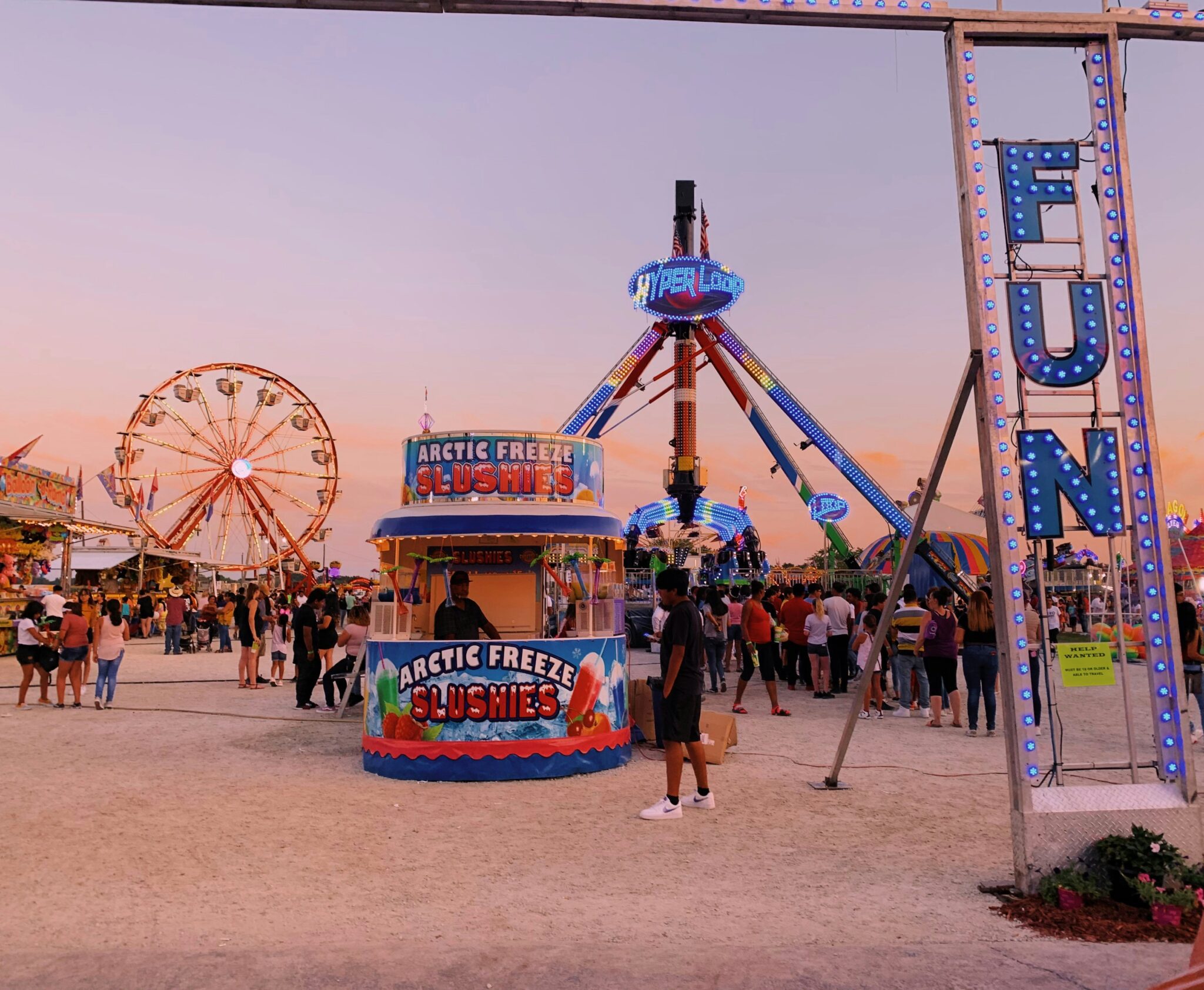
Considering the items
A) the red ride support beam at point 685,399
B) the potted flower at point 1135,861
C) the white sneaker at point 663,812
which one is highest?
the red ride support beam at point 685,399

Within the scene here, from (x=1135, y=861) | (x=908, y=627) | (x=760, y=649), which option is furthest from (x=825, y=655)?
(x=1135, y=861)

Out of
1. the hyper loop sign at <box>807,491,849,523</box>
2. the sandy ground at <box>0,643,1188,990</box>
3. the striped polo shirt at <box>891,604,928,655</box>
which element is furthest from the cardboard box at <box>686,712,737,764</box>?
the hyper loop sign at <box>807,491,849,523</box>

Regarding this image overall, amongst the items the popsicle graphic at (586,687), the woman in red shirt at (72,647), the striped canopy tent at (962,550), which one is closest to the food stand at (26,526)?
the woman in red shirt at (72,647)

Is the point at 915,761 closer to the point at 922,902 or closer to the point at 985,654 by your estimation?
the point at 985,654

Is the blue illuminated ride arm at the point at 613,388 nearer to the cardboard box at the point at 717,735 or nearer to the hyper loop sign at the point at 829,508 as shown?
the hyper loop sign at the point at 829,508

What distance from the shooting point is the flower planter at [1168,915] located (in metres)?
4.62

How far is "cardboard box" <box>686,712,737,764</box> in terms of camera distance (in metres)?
9.37

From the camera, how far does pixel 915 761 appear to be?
932 centimetres

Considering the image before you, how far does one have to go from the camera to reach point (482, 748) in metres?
8.68

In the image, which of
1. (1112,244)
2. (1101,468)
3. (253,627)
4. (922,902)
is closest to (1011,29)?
(1112,244)

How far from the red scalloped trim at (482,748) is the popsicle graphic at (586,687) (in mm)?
Result: 251

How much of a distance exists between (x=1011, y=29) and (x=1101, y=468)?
2.81 meters

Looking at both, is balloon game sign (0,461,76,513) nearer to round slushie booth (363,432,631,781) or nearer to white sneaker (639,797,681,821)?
round slushie booth (363,432,631,781)

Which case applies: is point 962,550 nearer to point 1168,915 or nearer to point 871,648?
point 871,648
